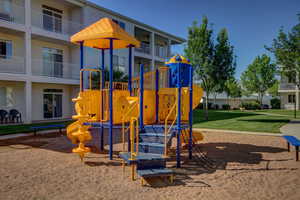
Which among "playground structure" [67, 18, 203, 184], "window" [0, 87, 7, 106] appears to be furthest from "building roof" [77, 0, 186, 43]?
"playground structure" [67, 18, 203, 184]

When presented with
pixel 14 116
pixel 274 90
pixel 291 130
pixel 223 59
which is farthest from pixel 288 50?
pixel 274 90

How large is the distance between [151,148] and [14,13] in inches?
678

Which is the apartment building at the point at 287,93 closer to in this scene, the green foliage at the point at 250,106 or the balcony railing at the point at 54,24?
the green foliage at the point at 250,106

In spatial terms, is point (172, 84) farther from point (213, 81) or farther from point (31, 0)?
point (31, 0)

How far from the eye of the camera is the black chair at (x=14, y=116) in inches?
715

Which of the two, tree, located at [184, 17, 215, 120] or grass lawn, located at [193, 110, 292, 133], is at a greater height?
tree, located at [184, 17, 215, 120]

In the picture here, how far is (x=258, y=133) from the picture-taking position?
561 inches

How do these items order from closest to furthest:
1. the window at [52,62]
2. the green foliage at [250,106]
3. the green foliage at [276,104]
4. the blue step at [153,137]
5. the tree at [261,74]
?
1. the blue step at [153,137]
2. the window at [52,62]
3. the green foliage at [250,106]
4. the tree at [261,74]
5. the green foliage at [276,104]

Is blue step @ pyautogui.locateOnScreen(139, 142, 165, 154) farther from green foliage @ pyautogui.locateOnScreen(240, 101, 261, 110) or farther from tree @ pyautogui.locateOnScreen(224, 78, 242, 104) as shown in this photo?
tree @ pyautogui.locateOnScreen(224, 78, 242, 104)

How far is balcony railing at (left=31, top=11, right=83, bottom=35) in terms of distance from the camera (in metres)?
20.0

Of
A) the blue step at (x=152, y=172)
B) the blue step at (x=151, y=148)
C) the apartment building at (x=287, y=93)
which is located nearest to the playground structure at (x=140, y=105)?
the blue step at (x=151, y=148)

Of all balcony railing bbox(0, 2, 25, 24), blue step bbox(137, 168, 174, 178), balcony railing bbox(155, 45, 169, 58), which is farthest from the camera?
balcony railing bbox(155, 45, 169, 58)

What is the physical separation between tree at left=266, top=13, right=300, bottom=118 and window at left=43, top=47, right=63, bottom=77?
782 inches

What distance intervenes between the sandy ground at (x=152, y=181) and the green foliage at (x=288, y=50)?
16.3 meters
